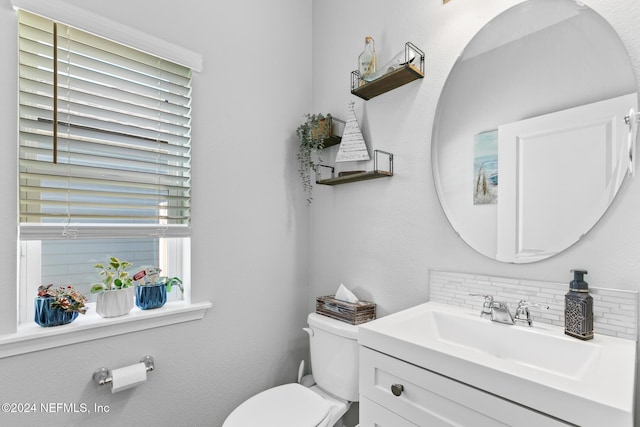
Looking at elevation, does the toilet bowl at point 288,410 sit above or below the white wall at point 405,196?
below

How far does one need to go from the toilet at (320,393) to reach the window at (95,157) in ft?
2.17

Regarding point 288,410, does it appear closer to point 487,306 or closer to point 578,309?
point 487,306

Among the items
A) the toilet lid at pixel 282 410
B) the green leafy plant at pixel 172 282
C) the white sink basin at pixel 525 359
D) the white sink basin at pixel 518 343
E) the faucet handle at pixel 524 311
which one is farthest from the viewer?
the green leafy plant at pixel 172 282

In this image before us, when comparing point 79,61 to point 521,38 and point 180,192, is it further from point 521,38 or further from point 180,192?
point 521,38

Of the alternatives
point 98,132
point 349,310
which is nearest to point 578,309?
point 349,310

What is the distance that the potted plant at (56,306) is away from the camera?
3.63 ft

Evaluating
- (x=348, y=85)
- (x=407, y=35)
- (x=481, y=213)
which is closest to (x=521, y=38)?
(x=407, y=35)

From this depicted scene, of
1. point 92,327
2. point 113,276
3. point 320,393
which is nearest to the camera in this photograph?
point 92,327

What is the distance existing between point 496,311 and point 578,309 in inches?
8.9

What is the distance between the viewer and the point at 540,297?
103 cm

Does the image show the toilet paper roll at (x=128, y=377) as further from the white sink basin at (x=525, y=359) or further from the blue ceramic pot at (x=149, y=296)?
the white sink basin at (x=525, y=359)

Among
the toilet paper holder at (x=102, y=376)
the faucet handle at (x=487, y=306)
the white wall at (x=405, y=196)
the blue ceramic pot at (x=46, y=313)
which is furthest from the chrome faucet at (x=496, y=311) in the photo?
the blue ceramic pot at (x=46, y=313)

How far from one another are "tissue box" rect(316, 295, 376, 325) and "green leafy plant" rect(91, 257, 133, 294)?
34.8 inches

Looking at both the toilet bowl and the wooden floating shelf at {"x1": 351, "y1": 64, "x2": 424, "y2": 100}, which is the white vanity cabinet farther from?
the wooden floating shelf at {"x1": 351, "y1": 64, "x2": 424, "y2": 100}
